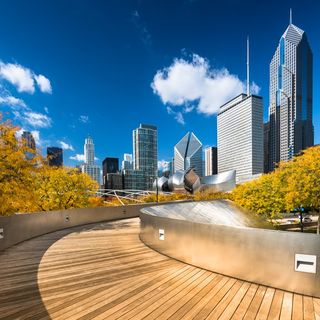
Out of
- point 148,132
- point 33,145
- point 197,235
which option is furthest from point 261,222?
point 148,132

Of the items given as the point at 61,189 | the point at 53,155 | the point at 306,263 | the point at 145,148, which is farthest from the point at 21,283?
the point at 145,148

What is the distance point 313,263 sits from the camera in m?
3.86

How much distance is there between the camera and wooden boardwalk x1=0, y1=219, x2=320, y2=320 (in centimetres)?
341

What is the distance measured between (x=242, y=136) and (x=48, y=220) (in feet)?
539

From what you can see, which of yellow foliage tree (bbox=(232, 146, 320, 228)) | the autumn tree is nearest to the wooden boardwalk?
the autumn tree

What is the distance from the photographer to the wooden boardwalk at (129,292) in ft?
11.2

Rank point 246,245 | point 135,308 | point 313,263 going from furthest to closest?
point 246,245 < point 313,263 < point 135,308

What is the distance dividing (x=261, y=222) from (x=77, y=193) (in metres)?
14.8

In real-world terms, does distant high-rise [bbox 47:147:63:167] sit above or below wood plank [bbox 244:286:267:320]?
above

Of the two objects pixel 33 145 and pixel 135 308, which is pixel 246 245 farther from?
pixel 33 145

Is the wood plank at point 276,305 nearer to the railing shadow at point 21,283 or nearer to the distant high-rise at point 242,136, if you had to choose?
the railing shadow at point 21,283

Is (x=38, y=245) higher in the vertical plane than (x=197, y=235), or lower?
lower

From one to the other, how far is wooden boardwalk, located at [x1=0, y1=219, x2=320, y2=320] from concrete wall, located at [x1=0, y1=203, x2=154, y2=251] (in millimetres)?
1942

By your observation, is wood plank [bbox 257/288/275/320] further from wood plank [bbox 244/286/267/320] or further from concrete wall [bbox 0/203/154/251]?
Result: concrete wall [bbox 0/203/154/251]
